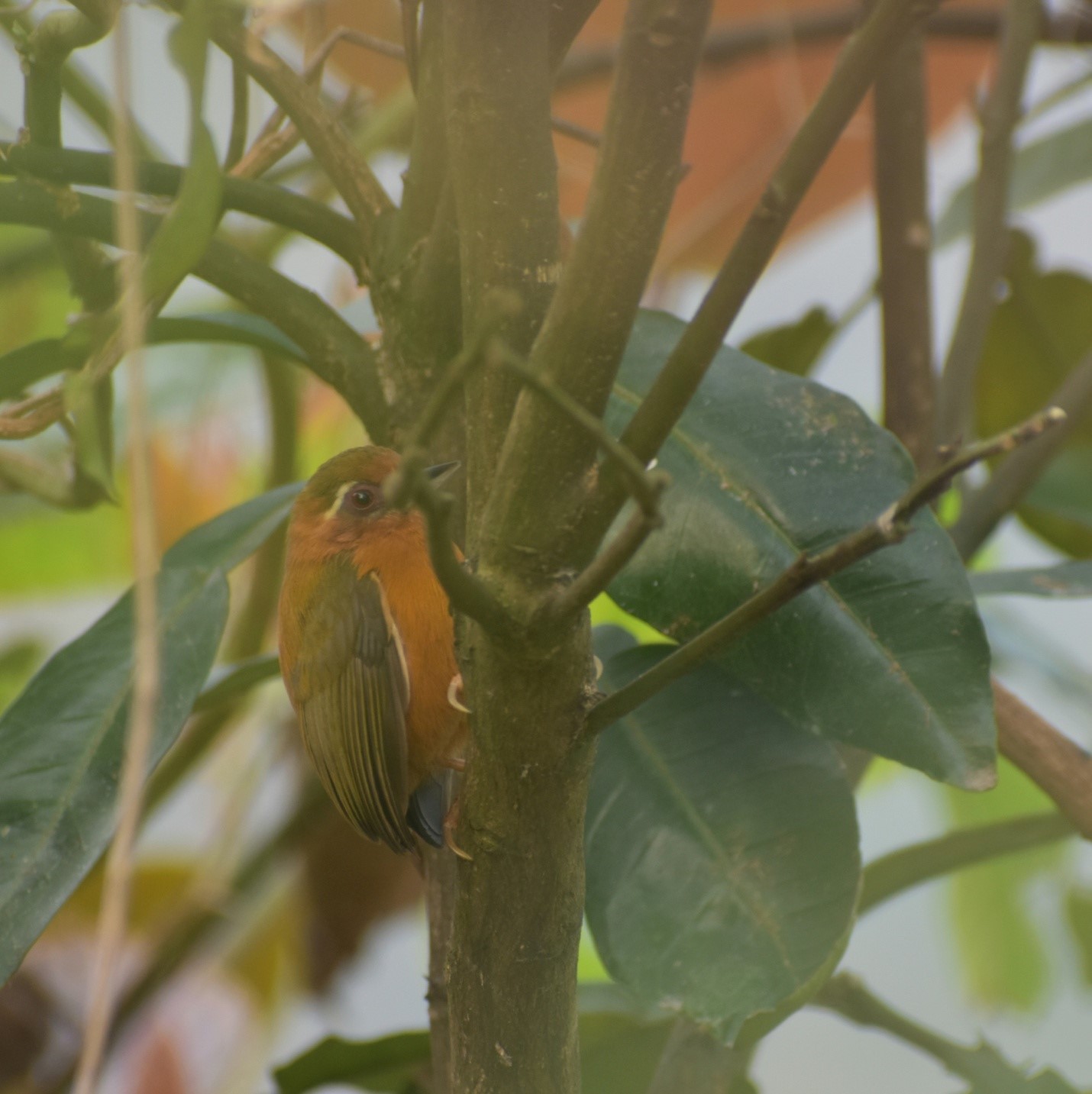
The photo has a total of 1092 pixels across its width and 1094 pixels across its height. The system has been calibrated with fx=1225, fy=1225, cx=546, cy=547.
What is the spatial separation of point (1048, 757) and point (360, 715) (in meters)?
0.42

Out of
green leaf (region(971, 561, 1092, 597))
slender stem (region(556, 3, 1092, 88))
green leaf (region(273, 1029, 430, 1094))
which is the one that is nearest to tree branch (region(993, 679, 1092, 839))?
green leaf (region(971, 561, 1092, 597))

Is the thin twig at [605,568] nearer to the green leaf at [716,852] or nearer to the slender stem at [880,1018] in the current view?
the green leaf at [716,852]

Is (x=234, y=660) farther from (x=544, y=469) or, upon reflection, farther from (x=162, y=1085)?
(x=544, y=469)

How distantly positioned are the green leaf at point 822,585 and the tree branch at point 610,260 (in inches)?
8.6

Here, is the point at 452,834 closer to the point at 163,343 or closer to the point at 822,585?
the point at 822,585

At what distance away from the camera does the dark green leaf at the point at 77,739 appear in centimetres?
62

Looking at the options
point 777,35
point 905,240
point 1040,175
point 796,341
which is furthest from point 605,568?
point 777,35

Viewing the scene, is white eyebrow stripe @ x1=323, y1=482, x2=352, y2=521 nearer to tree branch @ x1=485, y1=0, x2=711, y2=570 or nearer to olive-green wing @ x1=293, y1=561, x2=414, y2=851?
olive-green wing @ x1=293, y1=561, x2=414, y2=851

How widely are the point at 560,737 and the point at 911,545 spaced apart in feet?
0.79

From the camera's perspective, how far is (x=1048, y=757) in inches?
28.6

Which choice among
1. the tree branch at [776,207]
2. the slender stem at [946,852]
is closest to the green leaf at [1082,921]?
the slender stem at [946,852]

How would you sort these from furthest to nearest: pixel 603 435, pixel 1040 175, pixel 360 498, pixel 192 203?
pixel 1040 175, pixel 360 498, pixel 192 203, pixel 603 435

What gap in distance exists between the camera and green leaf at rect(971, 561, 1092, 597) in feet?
2.58

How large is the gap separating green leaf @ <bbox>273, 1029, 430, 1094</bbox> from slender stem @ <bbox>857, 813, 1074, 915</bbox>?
0.33m
